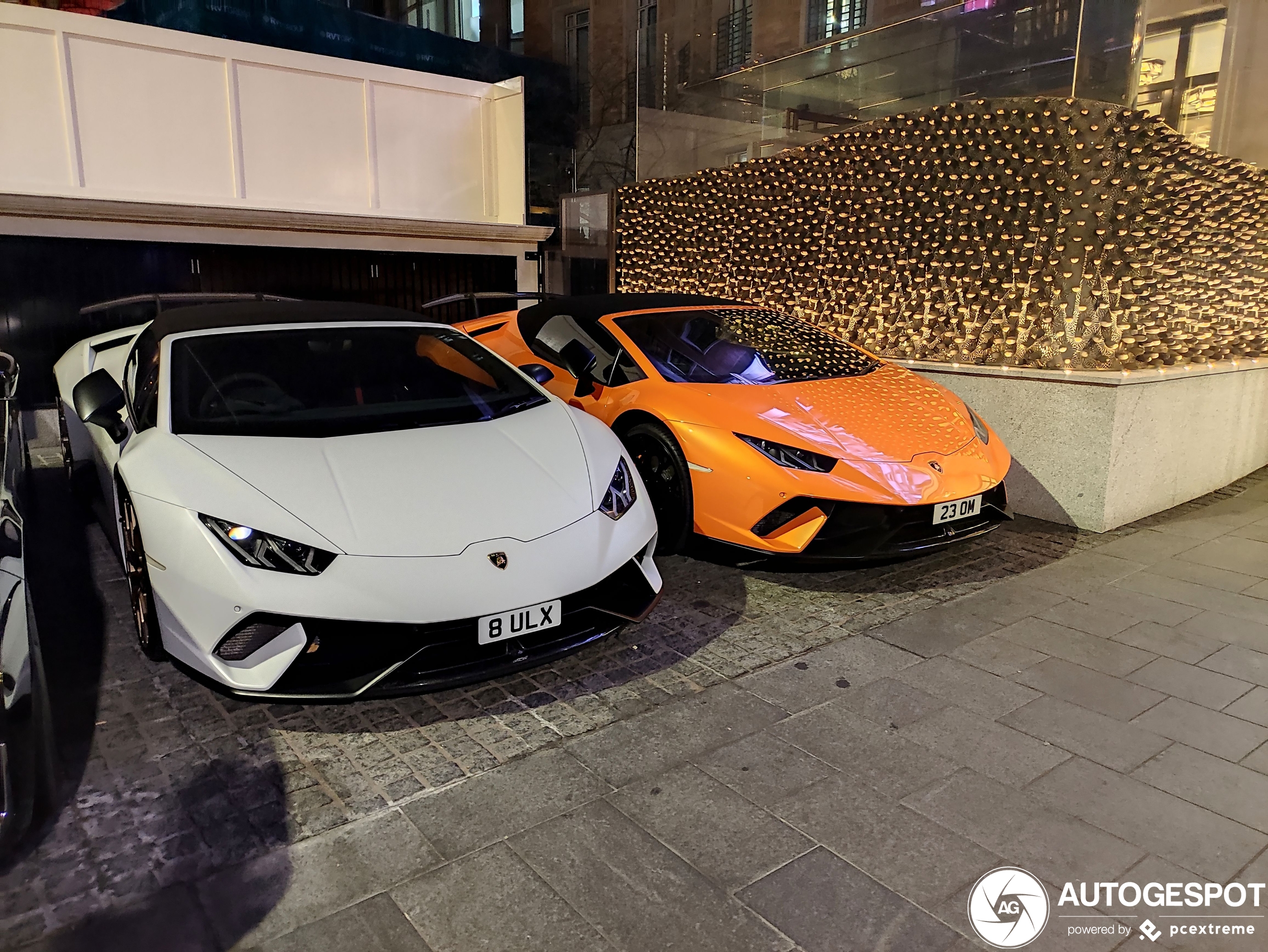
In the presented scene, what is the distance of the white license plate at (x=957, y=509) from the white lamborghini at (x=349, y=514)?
1460mm

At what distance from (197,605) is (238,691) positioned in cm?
29

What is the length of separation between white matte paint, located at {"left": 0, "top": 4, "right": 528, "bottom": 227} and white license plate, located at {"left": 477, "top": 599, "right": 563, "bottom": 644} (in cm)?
736

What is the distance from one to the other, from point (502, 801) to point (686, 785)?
1.78 ft

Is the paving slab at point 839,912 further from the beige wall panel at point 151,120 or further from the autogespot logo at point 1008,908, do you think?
the beige wall panel at point 151,120

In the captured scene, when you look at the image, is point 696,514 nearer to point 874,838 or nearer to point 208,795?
point 874,838

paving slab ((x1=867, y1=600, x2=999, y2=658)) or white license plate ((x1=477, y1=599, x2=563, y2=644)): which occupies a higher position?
white license plate ((x1=477, y1=599, x2=563, y2=644))

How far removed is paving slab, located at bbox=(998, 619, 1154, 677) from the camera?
11.0ft

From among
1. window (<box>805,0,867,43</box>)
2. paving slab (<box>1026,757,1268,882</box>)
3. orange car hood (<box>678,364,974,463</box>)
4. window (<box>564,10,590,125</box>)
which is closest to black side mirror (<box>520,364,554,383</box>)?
orange car hood (<box>678,364,974,463</box>)

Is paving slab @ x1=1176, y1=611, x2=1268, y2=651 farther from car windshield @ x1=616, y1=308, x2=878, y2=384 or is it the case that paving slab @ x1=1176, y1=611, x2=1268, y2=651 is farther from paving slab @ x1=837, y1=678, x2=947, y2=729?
car windshield @ x1=616, y1=308, x2=878, y2=384

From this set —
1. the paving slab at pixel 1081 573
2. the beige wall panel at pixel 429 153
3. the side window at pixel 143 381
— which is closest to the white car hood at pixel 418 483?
the side window at pixel 143 381

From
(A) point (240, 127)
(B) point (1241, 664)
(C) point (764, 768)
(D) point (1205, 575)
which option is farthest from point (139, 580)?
(A) point (240, 127)

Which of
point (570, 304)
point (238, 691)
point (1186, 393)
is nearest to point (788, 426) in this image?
point (570, 304)

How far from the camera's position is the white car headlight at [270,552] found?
255 cm

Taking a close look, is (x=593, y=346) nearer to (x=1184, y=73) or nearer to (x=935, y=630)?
(x=935, y=630)
